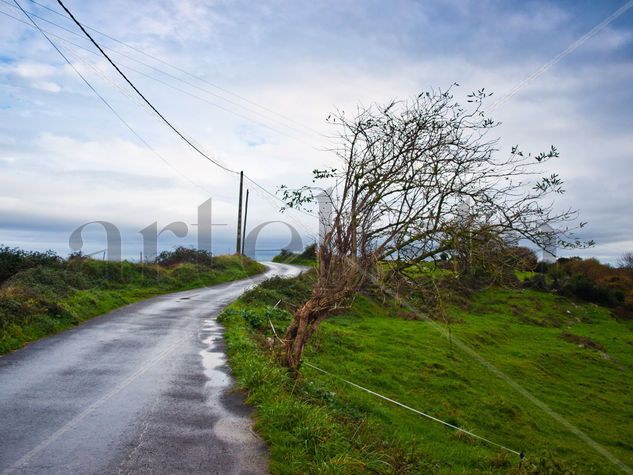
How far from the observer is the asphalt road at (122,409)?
18.6 ft

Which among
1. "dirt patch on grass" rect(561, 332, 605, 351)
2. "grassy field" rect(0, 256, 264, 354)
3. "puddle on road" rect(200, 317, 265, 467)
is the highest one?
"grassy field" rect(0, 256, 264, 354)

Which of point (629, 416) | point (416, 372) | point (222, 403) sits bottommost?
point (629, 416)

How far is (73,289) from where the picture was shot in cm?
1783

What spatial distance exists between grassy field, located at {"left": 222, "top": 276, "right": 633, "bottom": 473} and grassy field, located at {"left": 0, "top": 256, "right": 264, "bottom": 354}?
15.8 ft

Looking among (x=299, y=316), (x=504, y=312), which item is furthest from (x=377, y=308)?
(x=299, y=316)

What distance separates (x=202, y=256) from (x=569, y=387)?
26917 millimetres

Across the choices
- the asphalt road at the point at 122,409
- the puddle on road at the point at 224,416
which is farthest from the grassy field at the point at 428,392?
the asphalt road at the point at 122,409

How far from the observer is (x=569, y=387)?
17234mm

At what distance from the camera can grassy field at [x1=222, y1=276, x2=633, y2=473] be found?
6.96 metres

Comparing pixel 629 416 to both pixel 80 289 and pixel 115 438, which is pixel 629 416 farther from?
pixel 80 289

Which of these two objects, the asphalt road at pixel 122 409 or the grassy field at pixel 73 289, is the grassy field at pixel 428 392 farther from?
the grassy field at pixel 73 289

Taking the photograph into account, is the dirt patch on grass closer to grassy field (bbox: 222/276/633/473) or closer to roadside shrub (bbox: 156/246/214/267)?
grassy field (bbox: 222/276/633/473)

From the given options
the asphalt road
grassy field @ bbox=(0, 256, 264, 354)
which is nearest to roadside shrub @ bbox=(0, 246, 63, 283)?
grassy field @ bbox=(0, 256, 264, 354)

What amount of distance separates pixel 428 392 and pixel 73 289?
42.7ft
